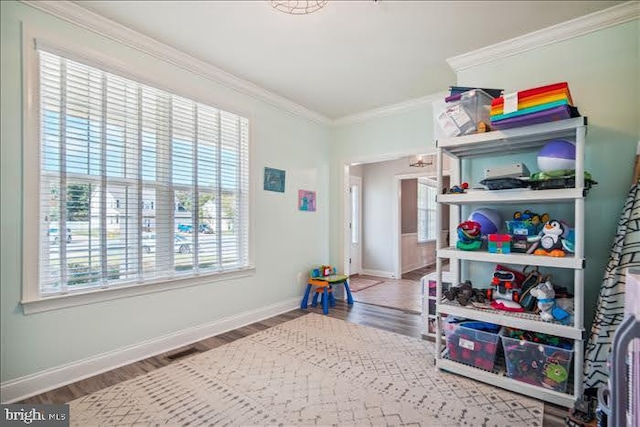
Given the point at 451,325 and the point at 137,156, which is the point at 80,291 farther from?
the point at 451,325

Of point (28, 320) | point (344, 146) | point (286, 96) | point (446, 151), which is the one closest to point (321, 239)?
point (344, 146)

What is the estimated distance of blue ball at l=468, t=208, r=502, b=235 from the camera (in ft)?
7.73

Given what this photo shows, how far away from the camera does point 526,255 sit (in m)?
2.00

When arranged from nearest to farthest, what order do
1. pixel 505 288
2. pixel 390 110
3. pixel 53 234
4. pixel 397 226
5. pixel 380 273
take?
pixel 53 234 → pixel 505 288 → pixel 390 110 → pixel 397 226 → pixel 380 273

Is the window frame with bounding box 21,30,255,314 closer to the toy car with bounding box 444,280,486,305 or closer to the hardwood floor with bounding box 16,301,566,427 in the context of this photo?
the hardwood floor with bounding box 16,301,566,427

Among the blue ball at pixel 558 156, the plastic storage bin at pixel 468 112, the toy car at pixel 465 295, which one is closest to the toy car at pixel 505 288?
the toy car at pixel 465 295

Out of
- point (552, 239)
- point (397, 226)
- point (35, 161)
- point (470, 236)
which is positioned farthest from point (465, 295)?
point (397, 226)

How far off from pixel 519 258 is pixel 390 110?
8.59 feet

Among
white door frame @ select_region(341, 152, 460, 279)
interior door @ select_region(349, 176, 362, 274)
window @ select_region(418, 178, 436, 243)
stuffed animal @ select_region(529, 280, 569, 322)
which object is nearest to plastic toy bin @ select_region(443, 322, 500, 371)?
stuffed animal @ select_region(529, 280, 569, 322)

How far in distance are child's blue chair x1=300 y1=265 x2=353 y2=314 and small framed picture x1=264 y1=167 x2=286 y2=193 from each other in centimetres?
124

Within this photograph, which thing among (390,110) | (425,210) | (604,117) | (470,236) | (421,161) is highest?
(390,110)

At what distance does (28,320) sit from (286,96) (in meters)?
3.13

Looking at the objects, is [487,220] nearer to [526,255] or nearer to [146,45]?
[526,255]

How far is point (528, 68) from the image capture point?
8.33 feet
